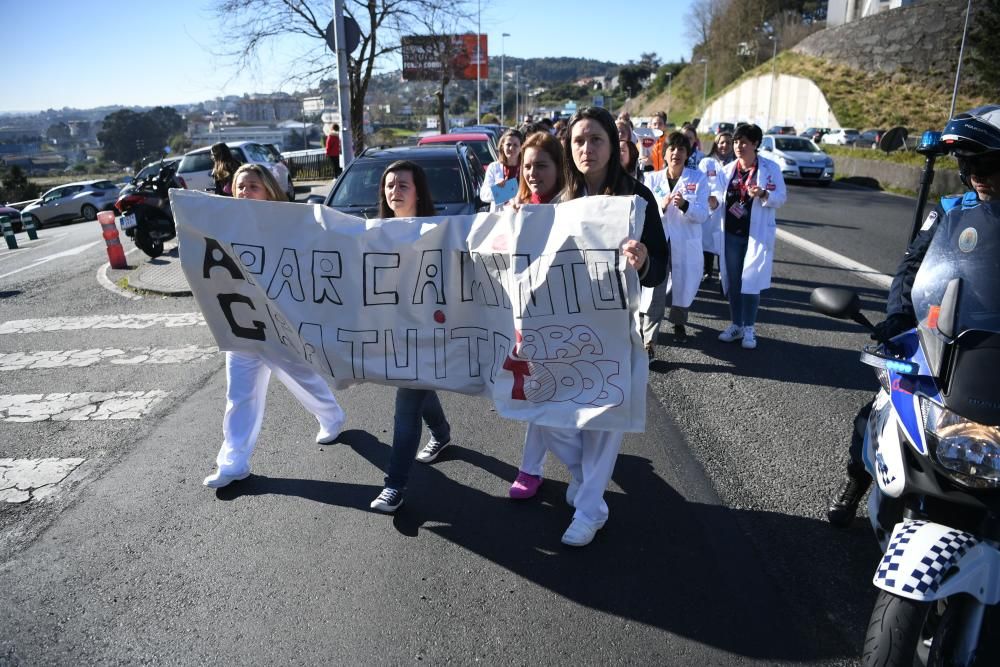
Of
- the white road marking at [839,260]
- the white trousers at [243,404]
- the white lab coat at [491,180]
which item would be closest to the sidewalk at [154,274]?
the white lab coat at [491,180]

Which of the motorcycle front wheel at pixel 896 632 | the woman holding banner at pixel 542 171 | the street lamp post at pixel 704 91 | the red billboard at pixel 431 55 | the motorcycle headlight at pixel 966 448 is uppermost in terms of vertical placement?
the street lamp post at pixel 704 91

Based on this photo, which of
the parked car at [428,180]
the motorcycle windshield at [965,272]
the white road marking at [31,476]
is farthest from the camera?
the parked car at [428,180]

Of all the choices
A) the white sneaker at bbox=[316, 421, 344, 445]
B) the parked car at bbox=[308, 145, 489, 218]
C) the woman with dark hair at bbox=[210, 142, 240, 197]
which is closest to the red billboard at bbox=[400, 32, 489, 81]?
the parked car at bbox=[308, 145, 489, 218]

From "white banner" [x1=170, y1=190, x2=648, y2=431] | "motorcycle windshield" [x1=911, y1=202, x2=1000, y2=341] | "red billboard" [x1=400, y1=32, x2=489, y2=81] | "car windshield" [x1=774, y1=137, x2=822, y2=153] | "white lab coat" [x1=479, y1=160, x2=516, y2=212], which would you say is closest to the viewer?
"motorcycle windshield" [x1=911, y1=202, x2=1000, y2=341]

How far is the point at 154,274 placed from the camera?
10.2 m

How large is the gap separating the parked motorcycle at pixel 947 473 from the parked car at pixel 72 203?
3313 cm

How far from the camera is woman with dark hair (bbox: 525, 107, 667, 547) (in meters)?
3.27

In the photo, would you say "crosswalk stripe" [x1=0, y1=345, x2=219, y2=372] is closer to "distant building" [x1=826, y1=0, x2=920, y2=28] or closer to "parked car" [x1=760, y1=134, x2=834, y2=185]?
"parked car" [x1=760, y1=134, x2=834, y2=185]

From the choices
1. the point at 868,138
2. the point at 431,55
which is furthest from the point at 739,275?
the point at 868,138

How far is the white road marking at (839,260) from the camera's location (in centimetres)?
882

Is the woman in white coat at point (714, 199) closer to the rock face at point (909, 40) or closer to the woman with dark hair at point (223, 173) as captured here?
the woman with dark hair at point (223, 173)

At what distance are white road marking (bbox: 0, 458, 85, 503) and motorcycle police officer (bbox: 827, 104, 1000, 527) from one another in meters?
4.77

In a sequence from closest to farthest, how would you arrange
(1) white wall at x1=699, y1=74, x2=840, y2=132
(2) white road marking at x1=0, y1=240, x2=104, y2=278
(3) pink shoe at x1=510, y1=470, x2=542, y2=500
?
(3) pink shoe at x1=510, y1=470, x2=542, y2=500, (2) white road marking at x1=0, y1=240, x2=104, y2=278, (1) white wall at x1=699, y1=74, x2=840, y2=132

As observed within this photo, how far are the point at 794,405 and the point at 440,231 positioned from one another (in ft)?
10.5
